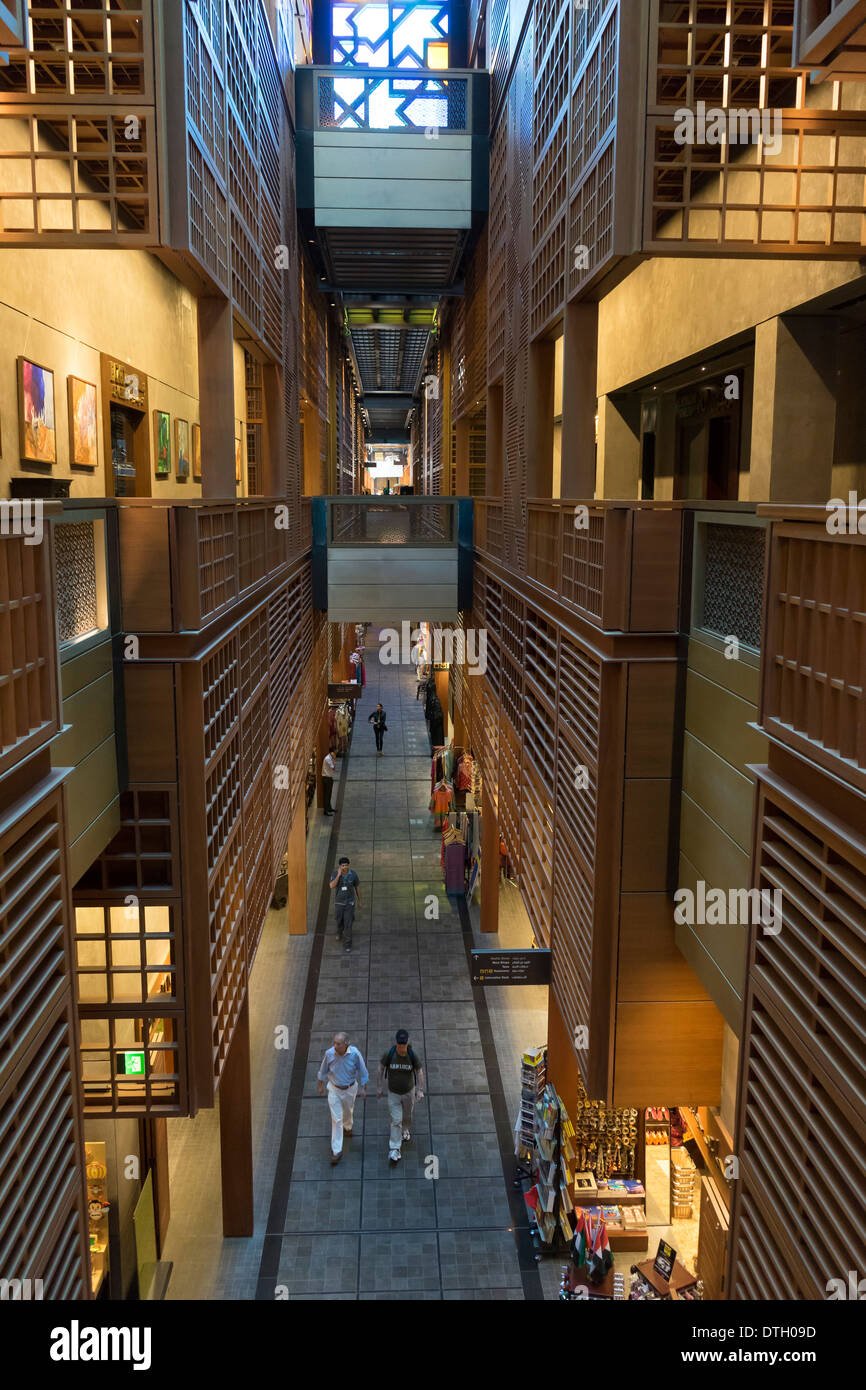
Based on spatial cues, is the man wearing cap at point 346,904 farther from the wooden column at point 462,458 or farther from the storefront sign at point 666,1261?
the wooden column at point 462,458

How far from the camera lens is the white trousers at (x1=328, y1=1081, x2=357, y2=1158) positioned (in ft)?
30.8

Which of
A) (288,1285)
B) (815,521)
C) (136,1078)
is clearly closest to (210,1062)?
(136,1078)

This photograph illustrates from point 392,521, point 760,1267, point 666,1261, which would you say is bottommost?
point 666,1261

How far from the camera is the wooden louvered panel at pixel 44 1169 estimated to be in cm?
318

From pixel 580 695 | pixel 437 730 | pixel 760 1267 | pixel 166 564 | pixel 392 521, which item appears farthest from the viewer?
pixel 437 730

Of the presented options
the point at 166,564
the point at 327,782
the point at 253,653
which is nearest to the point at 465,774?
the point at 327,782

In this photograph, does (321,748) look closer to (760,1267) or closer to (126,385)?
(126,385)

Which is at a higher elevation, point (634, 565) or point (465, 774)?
point (634, 565)

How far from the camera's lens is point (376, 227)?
13.5 meters

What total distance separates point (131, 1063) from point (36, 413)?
424 cm

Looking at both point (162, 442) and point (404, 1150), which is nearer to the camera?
point (404, 1150)

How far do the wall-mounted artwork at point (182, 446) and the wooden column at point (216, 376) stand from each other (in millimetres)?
3588

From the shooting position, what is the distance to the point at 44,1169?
3.53 meters
